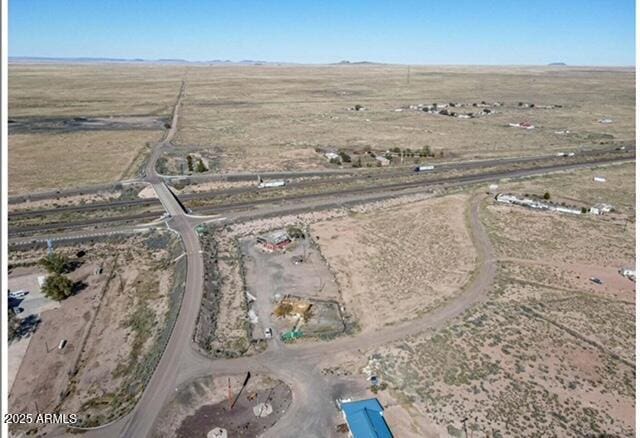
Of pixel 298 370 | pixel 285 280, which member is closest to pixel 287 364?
pixel 298 370

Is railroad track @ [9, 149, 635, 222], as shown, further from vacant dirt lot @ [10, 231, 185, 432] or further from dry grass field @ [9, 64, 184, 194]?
dry grass field @ [9, 64, 184, 194]

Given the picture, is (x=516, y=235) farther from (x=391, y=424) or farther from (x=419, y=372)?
(x=391, y=424)

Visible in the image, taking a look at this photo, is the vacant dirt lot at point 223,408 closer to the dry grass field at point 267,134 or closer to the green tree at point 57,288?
the green tree at point 57,288

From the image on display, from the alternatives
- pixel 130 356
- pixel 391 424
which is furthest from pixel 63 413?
pixel 391 424

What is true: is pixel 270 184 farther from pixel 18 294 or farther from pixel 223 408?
pixel 223 408

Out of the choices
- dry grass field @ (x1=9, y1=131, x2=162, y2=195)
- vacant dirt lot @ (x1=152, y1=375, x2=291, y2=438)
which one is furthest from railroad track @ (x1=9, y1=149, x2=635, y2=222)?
vacant dirt lot @ (x1=152, y1=375, x2=291, y2=438)
